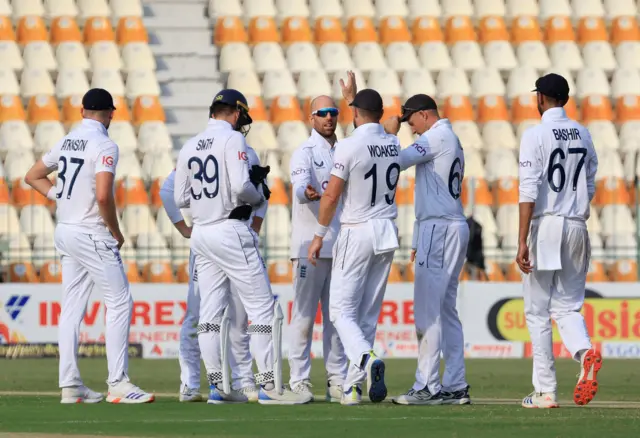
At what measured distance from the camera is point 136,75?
23469 mm

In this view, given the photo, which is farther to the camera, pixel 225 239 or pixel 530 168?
pixel 225 239

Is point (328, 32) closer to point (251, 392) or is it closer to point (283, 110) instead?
point (283, 110)

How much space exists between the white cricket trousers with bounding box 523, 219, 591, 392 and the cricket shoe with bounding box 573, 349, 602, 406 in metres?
0.37

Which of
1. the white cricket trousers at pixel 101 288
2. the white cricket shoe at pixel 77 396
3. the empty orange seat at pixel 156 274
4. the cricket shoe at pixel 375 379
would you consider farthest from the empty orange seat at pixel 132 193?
the cricket shoe at pixel 375 379

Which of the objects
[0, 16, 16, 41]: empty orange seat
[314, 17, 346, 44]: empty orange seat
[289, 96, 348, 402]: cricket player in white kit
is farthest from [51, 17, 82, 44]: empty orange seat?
[289, 96, 348, 402]: cricket player in white kit

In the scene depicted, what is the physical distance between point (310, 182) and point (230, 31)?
46.6ft

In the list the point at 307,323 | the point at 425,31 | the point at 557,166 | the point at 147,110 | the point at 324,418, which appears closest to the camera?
the point at 324,418

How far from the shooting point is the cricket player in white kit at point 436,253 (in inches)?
415

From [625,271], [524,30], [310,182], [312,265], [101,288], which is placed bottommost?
[625,271]

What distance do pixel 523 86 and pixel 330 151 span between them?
1412cm

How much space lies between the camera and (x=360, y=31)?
82.2 ft

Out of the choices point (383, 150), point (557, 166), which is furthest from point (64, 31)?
point (557, 166)

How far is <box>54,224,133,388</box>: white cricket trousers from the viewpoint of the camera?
10383mm

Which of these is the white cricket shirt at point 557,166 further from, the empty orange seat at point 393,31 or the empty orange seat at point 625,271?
the empty orange seat at point 393,31
